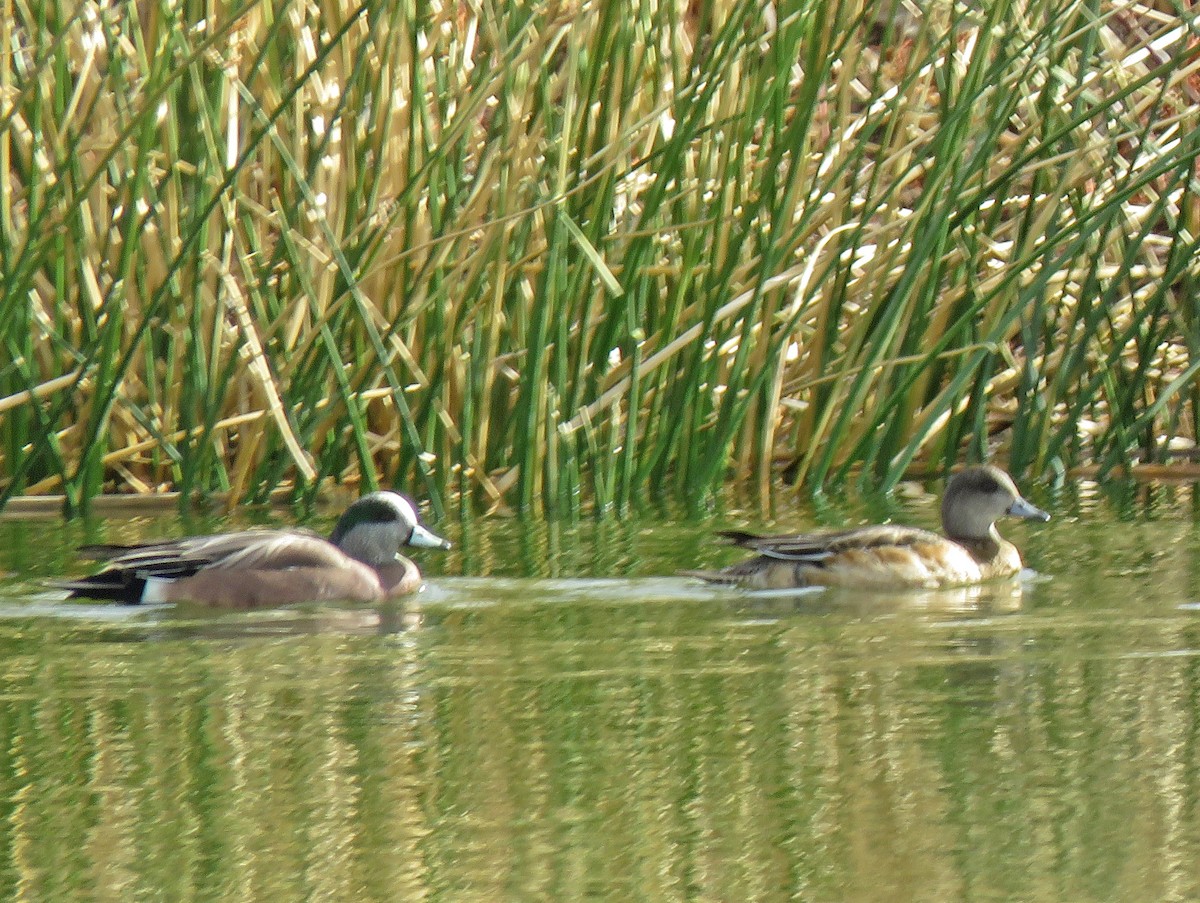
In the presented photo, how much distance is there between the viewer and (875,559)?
5.79 metres

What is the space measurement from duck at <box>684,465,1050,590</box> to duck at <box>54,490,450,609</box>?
733 millimetres

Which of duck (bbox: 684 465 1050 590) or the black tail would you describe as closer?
the black tail

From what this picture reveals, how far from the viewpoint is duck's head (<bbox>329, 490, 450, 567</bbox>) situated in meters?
5.88

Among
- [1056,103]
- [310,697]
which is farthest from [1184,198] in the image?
[310,697]

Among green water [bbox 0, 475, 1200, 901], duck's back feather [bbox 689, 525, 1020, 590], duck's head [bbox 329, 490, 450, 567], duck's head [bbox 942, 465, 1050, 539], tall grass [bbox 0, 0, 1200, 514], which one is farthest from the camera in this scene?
tall grass [bbox 0, 0, 1200, 514]

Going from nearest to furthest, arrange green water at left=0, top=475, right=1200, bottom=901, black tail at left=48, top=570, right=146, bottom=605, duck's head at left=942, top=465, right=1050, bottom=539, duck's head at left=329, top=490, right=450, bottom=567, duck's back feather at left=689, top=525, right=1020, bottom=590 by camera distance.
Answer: green water at left=0, top=475, right=1200, bottom=901 → black tail at left=48, top=570, right=146, bottom=605 → duck's back feather at left=689, top=525, right=1020, bottom=590 → duck's head at left=329, top=490, right=450, bottom=567 → duck's head at left=942, top=465, right=1050, bottom=539

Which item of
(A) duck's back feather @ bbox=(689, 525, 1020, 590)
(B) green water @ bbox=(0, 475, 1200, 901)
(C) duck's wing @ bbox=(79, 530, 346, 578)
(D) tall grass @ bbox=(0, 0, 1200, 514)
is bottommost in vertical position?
(B) green water @ bbox=(0, 475, 1200, 901)

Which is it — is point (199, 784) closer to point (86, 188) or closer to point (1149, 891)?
point (1149, 891)

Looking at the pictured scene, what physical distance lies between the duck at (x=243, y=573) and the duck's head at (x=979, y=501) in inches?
56.3

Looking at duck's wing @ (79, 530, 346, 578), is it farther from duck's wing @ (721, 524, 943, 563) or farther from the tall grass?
the tall grass

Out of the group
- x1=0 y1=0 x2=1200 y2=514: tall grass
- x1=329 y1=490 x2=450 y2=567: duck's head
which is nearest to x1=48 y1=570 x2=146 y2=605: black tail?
x1=329 y1=490 x2=450 y2=567: duck's head

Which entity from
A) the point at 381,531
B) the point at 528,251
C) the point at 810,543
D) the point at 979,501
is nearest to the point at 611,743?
the point at 810,543

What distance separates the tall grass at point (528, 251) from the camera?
685cm

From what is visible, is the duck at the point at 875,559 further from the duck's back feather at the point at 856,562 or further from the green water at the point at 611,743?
the green water at the point at 611,743
